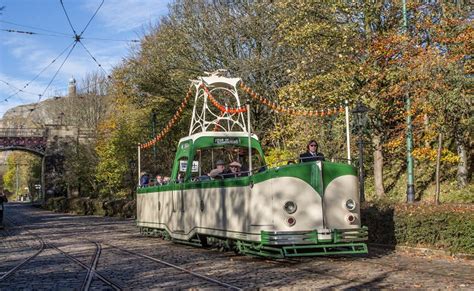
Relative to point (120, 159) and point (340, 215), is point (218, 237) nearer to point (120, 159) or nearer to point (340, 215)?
point (340, 215)

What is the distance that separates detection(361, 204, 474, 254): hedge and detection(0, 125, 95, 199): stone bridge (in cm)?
5377

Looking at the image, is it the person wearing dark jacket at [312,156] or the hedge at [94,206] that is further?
the hedge at [94,206]

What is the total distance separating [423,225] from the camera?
12523mm

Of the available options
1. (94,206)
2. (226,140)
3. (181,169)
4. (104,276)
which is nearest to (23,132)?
(94,206)

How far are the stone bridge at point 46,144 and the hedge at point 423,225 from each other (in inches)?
2117

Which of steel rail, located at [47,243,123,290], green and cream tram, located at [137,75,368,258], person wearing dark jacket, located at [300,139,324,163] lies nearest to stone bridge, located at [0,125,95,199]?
steel rail, located at [47,243,123,290]

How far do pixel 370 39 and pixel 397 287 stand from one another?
1218 centimetres

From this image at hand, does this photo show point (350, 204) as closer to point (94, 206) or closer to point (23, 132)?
point (94, 206)

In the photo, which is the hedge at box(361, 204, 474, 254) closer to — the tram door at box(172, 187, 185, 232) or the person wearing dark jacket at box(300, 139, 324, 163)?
the person wearing dark jacket at box(300, 139, 324, 163)

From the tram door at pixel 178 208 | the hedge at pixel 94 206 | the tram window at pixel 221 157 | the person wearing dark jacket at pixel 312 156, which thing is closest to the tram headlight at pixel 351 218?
the person wearing dark jacket at pixel 312 156

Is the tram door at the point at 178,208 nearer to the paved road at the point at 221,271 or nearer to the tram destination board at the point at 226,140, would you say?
the paved road at the point at 221,271

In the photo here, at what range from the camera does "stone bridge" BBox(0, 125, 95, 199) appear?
66188 millimetres

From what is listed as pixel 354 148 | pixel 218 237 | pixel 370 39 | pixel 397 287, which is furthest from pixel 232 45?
pixel 397 287

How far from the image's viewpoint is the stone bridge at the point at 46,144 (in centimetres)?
6619
